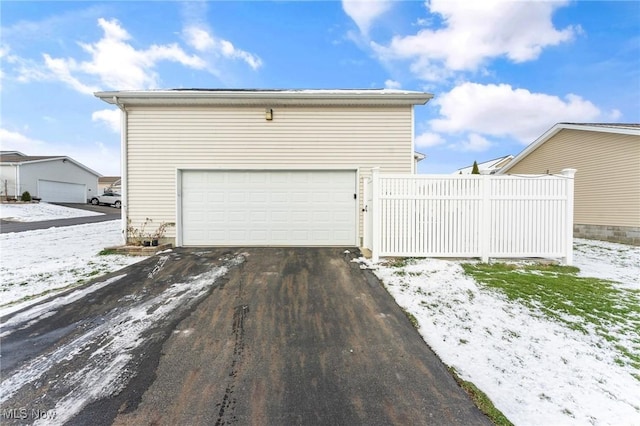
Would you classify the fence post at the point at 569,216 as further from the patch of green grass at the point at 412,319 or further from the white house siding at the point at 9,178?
the white house siding at the point at 9,178

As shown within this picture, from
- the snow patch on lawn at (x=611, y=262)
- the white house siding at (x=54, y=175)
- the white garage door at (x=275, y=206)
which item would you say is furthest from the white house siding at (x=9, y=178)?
the snow patch on lawn at (x=611, y=262)

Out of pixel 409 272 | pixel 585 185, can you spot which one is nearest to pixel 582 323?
pixel 409 272

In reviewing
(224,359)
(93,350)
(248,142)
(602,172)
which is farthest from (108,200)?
(602,172)

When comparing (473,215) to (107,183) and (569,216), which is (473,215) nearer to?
(569,216)

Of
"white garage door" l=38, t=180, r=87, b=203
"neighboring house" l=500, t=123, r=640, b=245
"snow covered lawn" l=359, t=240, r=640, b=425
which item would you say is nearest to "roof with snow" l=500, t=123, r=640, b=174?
"neighboring house" l=500, t=123, r=640, b=245

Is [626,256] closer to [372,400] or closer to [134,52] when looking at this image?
[372,400]

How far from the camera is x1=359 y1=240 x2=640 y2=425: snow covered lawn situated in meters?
1.95

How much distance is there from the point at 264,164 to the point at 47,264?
5.08 meters

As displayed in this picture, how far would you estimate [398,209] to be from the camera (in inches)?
225

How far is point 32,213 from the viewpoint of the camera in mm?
16734

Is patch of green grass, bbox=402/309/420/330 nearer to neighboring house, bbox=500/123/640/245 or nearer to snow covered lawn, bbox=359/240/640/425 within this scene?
snow covered lawn, bbox=359/240/640/425

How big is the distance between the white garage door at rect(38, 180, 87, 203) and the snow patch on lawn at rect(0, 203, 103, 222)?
5.02 metres

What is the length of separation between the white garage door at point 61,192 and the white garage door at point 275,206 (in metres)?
25.0

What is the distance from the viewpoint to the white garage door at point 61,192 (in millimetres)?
23375
